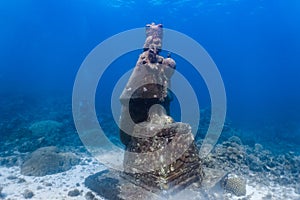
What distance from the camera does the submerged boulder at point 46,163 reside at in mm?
8852

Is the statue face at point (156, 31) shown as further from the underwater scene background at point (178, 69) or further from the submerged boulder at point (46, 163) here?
the submerged boulder at point (46, 163)

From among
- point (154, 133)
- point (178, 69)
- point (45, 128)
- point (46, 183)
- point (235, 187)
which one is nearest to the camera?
point (154, 133)

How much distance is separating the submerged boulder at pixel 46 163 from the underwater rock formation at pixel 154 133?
11.1 feet

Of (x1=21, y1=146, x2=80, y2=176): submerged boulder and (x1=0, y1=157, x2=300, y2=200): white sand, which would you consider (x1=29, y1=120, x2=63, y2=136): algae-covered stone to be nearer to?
(x1=21, y1=146, x2=80, y2=176): submerged boulder

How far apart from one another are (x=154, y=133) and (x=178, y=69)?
81.5m

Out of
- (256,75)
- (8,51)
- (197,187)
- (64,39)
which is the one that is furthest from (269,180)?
(64,39)

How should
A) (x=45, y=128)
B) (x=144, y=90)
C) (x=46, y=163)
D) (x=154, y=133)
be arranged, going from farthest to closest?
(x=45, y=128), (x=46, y=163), (x=144, y=90), (x=154, y=133)

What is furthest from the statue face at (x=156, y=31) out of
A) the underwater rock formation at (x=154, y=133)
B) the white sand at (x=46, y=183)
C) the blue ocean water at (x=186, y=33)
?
the blue ocean water at (x=186, y=33)

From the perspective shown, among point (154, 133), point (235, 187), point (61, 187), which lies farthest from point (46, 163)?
point (235, 187)

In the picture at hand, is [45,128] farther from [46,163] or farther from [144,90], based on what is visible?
[144,90]

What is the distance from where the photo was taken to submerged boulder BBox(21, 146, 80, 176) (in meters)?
8.85

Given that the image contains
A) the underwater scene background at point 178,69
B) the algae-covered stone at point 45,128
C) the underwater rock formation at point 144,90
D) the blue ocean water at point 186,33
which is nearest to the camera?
the underwater rock formation at point 144,90

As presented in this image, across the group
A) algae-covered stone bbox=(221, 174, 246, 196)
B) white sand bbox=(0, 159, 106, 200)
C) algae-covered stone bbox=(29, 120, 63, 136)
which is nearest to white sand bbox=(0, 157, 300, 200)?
white sand bbox=(0, 159, 106, 200)

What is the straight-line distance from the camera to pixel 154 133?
6102mm
